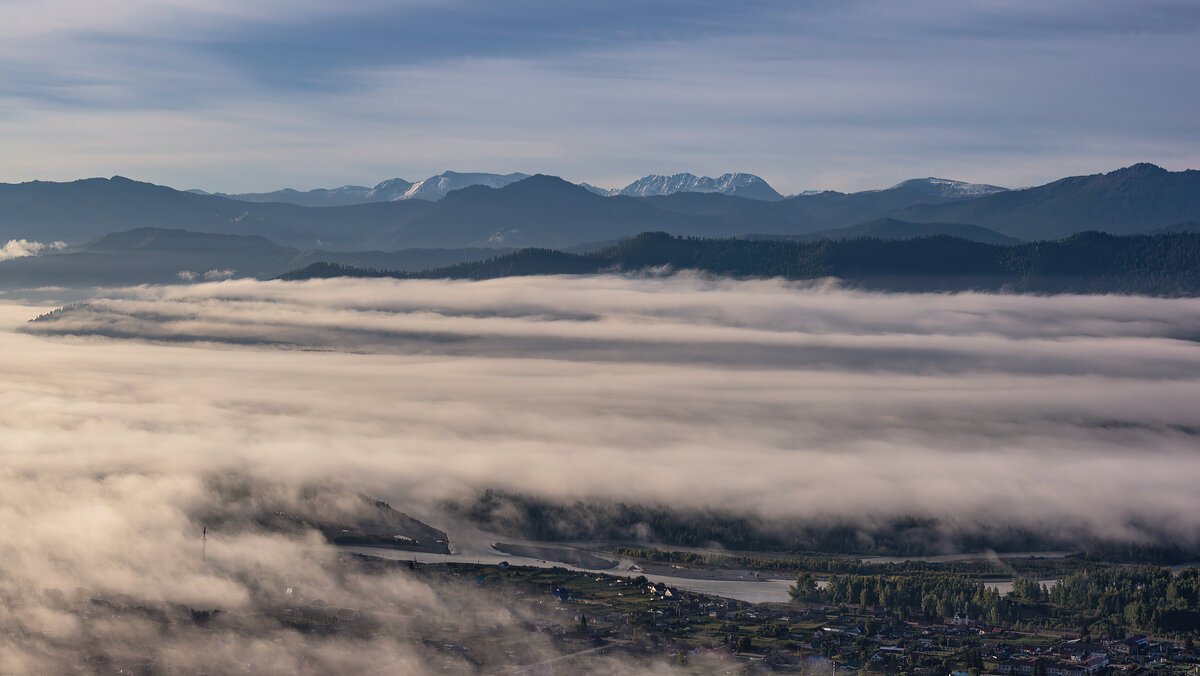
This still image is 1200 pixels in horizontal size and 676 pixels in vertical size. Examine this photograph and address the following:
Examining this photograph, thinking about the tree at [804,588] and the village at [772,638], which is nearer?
the village at [772,638]

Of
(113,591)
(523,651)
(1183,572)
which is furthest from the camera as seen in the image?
(1183,572)

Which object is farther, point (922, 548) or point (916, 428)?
point (916, 428)

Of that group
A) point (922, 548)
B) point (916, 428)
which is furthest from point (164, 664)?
point (916, 428)

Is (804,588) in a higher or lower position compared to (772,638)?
lower

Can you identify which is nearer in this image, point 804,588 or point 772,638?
point 772,638

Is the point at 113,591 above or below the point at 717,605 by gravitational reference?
above

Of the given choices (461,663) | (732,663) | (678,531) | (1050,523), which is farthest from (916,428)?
(461,663)

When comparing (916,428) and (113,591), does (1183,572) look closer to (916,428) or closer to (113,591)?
(916,428)

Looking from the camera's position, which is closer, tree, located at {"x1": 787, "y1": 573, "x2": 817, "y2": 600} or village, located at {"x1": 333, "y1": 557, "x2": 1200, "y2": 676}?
village, located at {"x1": 333, "y1": 557, "x2": 1200, "y2": 676}

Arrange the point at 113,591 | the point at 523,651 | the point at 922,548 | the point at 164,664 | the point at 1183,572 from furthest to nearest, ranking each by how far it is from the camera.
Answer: the point at 922,548 < the point at 1183,572 < the point at 523,651 < the point at 113,591 < the point at 164,664
